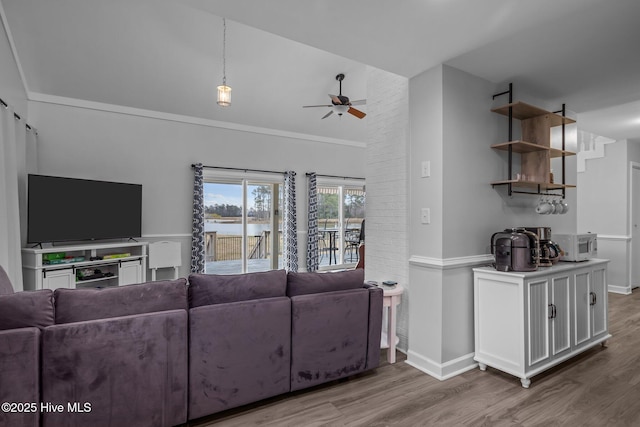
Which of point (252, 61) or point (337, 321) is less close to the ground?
point (252, 61)

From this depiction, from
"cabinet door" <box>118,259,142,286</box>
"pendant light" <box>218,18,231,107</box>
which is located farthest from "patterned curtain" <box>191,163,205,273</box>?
"pendant light" <box>218,18,231,107</box>

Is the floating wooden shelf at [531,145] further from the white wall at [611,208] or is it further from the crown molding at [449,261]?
Result: the white wall at [611,208]

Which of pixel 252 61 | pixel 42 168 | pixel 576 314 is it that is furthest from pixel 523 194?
pixel 42 168

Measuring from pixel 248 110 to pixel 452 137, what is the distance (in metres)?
4.06

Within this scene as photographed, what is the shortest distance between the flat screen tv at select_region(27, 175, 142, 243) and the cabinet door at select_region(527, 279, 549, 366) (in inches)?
200

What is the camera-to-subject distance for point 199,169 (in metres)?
5.71

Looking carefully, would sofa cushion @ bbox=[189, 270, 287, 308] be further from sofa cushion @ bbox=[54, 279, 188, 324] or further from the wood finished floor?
the wood finished floor

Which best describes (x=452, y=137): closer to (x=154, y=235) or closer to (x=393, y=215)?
(x=393, y=215)

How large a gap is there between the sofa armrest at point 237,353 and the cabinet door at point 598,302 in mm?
2929

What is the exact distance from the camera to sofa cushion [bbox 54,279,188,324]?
Answer: 5.77ft

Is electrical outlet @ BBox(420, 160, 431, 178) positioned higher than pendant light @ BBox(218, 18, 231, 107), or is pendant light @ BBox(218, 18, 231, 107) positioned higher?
pendant light @ BBox(218, 18, 231, 107)

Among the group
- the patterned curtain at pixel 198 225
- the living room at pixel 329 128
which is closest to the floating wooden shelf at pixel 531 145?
the living room at pixel 329 128

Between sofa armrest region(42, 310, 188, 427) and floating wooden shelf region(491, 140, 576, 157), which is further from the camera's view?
floating wooden shelf region(491, 140, 576, 157)

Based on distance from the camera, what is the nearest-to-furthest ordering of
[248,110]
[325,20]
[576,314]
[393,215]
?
1. [325,20]
2. [576,314]
3. [393,215]
4. [248,110]
